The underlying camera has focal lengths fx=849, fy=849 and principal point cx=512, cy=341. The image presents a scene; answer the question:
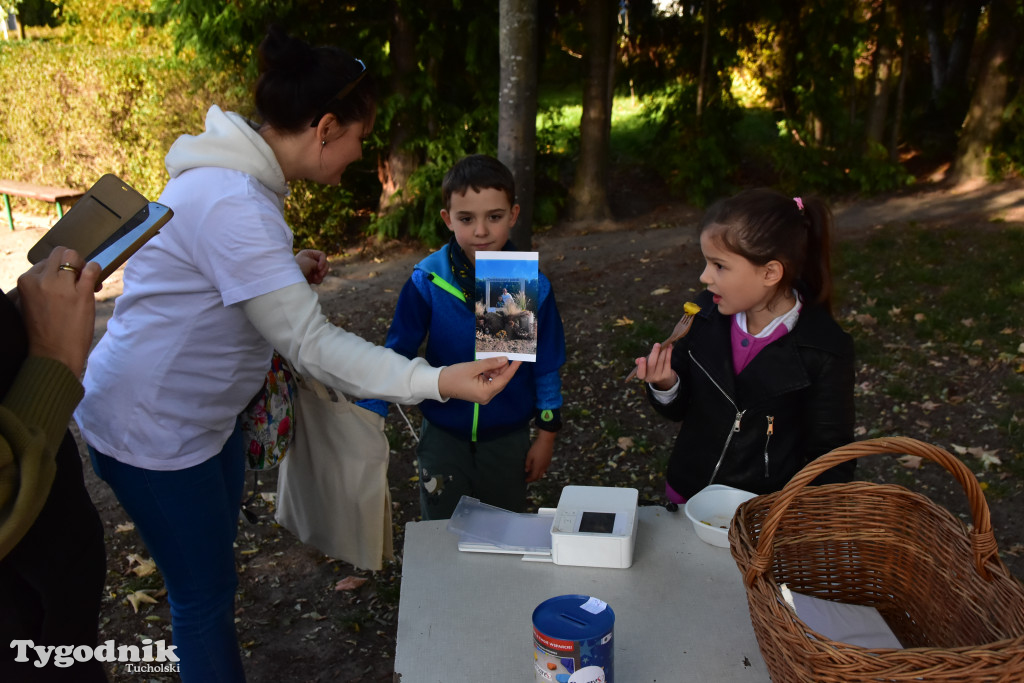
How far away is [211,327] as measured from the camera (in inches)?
83.2

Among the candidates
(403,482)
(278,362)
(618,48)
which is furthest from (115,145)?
(278,362)

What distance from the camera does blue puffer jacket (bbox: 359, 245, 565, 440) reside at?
9.07 feet

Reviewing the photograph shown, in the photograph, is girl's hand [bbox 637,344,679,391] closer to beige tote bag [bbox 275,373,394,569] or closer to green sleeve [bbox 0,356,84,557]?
beige tote bag [bbox 275,373,394,569]

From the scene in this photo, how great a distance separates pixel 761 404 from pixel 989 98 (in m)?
9.04

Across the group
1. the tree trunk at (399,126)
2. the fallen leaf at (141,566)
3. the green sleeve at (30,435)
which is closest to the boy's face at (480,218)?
the green sleeve at (30,435)

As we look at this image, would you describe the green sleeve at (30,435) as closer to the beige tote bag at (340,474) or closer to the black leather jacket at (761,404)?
the beige tote bag at (340,474)

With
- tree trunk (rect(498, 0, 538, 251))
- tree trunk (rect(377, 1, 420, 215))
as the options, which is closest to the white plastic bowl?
tree trunk (rect(498, 0, 538, 251))

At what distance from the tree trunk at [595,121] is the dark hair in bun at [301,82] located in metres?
6.87

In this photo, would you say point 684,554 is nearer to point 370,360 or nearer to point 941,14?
point 370,360

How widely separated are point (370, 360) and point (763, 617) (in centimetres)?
104

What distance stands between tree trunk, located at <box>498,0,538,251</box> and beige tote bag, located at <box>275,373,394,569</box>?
2898mm

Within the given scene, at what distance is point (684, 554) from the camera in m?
2.06

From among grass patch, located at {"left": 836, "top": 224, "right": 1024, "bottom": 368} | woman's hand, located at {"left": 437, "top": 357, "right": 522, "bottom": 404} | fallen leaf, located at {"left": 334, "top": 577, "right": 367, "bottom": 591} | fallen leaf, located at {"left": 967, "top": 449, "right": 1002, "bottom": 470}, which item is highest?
woman's hand, located at {"left": 437, "top": 357, "right": 522, "bottom": 404}

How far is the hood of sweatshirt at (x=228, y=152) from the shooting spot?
81.4 inches
